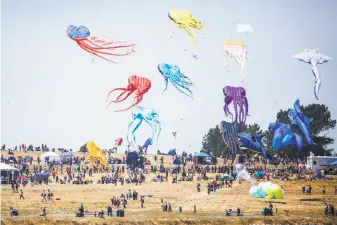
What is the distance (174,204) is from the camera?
52.2 meters

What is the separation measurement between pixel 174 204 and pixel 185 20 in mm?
16601

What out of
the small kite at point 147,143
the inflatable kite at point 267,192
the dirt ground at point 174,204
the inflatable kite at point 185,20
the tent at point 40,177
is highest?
the inflatable kite at point 185,20

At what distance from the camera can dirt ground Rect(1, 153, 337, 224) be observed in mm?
43188

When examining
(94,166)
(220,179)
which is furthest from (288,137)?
(94,166)

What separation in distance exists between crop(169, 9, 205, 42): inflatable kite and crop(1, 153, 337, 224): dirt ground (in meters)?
15.7

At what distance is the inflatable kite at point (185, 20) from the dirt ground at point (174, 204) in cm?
1565

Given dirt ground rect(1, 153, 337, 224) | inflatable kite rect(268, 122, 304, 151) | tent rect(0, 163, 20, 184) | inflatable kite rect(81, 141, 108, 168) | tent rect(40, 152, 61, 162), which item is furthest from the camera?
inflatable kite rect(268, 122, 304, 151)

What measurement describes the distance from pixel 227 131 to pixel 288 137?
25.9 feet

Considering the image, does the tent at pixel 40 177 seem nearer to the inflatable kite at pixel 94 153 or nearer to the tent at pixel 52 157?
the inflatable kite at pixel 94 153

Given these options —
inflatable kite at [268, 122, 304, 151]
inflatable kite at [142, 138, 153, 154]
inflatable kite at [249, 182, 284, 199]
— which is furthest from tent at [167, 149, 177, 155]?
inflatable kite at [249, 182, 284, 199]

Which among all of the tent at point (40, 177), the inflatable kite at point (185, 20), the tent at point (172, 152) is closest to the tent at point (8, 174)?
the tent at point (40, 177)

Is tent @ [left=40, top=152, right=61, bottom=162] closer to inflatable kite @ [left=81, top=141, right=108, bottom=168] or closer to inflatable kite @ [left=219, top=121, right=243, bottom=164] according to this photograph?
inflatable kite @ [left=81, top=141, right=108, bottom=168]

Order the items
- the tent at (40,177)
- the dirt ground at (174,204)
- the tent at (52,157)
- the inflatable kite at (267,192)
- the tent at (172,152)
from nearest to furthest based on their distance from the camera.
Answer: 1. the dirt ground at (174,204)
2. the inflatable kite at (267,192)
3. the tent at (40,177)
4. the tent at (52,157)
5. the tent at (172,152)

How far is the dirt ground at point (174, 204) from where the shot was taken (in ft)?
142
